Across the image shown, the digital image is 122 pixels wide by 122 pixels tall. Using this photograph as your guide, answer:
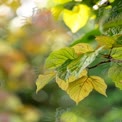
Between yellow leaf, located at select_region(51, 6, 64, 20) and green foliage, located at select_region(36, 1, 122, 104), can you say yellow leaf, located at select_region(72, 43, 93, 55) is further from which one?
yellow leaf, located at select_region(51, 6, 64, 20)

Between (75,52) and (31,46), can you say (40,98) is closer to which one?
(31,46)

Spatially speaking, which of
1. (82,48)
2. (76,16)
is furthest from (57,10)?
(82,48)

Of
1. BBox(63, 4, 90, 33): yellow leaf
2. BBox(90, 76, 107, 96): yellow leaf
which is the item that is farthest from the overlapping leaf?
BBox(63, 4, 90, 33): yellow leaf

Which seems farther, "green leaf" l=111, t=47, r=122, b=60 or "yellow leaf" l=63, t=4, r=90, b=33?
"yellow leaf" l=63, t=4, r=90, b=33

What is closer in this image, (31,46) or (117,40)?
(117,40)

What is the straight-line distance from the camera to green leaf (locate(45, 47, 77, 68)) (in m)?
0.33

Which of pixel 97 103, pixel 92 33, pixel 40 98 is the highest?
pixel 92 33

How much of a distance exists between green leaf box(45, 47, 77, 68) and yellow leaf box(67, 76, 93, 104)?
3 centimetres

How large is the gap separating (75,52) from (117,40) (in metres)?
0.04

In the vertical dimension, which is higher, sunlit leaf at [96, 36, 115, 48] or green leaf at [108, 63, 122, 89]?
sunlit leaf at [96, 36, 115, 48]

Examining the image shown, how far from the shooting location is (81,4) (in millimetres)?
469

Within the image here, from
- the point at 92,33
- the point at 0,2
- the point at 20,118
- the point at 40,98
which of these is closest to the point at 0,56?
the point at 20,118

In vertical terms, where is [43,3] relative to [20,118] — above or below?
above

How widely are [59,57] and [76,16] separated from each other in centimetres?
15
